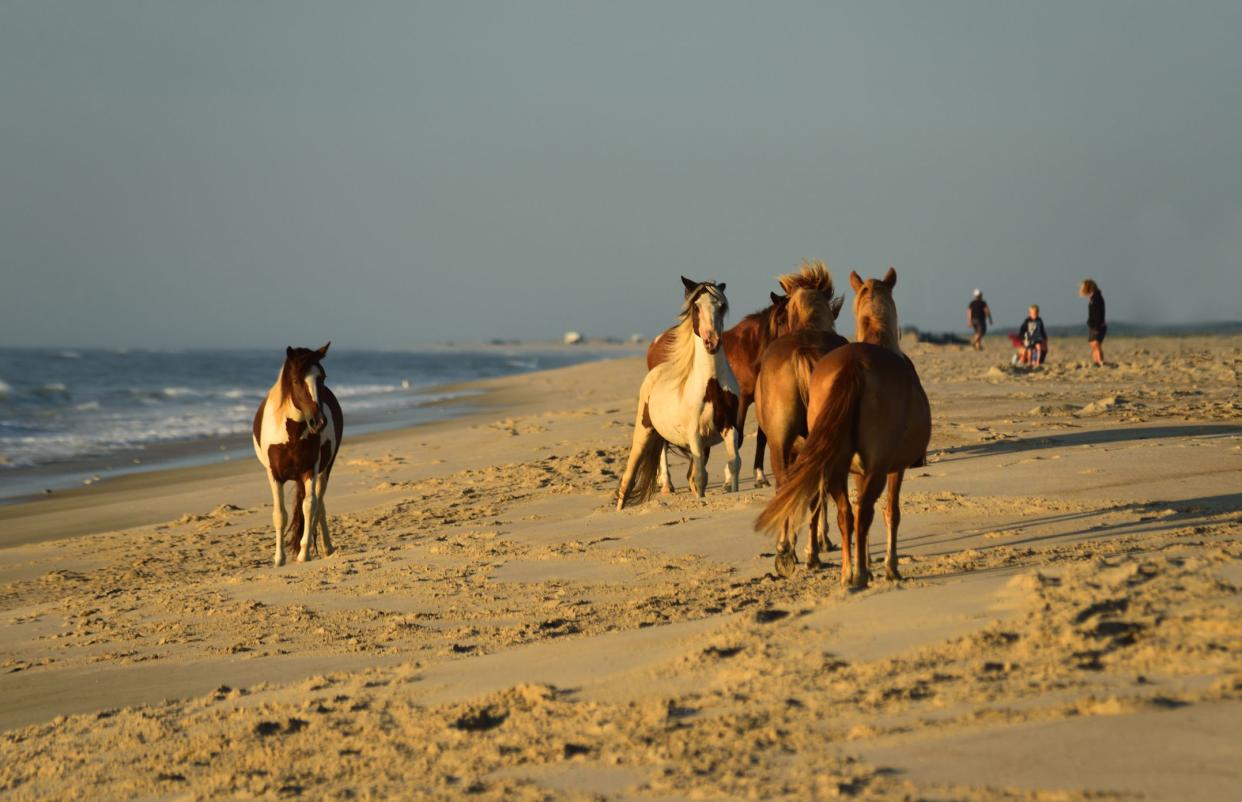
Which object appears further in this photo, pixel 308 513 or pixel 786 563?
pixel 308 513

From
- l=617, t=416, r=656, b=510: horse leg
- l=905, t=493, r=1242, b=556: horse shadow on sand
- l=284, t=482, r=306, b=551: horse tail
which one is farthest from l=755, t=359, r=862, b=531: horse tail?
l=284, t=482, r=306, b=551: horse tail

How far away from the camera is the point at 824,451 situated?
6133 millimetres

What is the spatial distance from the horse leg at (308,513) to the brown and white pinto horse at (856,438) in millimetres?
4857

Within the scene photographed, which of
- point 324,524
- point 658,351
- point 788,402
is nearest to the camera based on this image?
point 788,402

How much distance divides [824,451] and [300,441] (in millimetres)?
5085

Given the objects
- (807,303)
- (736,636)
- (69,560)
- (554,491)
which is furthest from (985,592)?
(69,560)

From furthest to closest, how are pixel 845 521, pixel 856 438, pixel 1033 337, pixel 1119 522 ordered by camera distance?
pixel 1033 337 → pixel 1119 522 → pixel 845 521 → pixel 856 438

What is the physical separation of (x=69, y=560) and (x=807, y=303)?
7008mm

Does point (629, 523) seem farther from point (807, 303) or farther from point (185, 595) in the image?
point (185, 595)

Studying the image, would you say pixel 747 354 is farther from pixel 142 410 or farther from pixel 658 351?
pixel 142 410

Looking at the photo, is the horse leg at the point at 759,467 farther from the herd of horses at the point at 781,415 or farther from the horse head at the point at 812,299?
the horse head at the point at 812,299

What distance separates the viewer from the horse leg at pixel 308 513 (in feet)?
32.3

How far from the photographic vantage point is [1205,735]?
3570 mm

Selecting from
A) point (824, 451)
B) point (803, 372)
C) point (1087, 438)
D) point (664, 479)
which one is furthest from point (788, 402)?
point (1087, 438)
